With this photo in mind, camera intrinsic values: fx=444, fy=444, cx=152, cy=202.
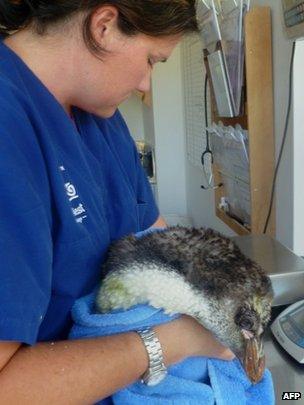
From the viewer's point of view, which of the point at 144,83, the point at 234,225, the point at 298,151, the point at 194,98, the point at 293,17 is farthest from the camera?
the point at 194,98

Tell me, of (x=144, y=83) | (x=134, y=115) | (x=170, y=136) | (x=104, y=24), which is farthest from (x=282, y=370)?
(x=134, y=115)

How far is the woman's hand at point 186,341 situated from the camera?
2.07 feet

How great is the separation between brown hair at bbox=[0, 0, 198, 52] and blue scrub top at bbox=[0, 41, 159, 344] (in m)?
0.10

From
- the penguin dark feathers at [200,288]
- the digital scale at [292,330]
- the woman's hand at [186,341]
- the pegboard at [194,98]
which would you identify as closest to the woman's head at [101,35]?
the penguin dark feathers at [200,288]

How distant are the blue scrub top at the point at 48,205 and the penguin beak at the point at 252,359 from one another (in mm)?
255

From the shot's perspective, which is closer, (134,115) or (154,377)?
(154,377)

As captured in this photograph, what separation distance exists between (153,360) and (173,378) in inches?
2.6

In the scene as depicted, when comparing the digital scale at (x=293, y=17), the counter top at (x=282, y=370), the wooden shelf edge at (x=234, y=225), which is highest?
the digital scale at (x=293, y=17)

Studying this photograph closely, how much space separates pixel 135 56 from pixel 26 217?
346 mm

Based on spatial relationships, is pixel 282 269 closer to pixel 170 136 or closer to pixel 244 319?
pixel 244 319

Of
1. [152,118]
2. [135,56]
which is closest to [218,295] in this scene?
[135,56]

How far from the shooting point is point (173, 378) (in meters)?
0.66

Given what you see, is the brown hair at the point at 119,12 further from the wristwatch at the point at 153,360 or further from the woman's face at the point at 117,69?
the wristwatch at the point at 153,360

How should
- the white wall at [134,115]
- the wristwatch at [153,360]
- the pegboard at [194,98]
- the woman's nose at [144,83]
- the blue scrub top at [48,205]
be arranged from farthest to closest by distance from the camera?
the white wall at [134,115], the pegboard at [194,98], the woman's nose at [144,83], the wristwatch at [153,360], the blue scrub top at [48,205]
